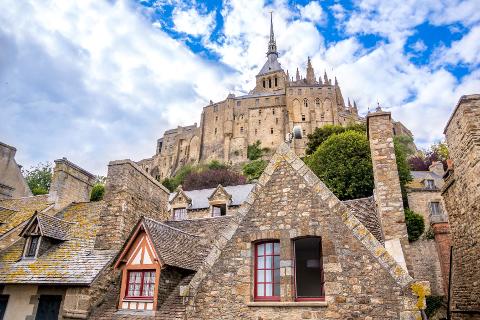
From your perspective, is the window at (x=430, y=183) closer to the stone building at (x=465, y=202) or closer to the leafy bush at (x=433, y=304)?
the leafy bush at (x=433, y=304)

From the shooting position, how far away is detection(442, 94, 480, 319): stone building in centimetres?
959

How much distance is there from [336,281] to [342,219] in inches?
51.1

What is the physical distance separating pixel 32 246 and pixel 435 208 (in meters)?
28.7

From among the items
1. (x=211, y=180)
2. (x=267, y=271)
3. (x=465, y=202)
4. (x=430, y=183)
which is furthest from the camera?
(x=211, y=180)

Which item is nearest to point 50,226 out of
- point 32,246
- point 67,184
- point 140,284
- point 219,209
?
point 32,246

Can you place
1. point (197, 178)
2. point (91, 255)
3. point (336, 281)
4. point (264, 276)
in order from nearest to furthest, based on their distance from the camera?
point (336, 281)
point (264, 276)
point (91, 255)
point (197, 178)

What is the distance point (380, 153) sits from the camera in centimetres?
941

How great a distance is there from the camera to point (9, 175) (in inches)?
810

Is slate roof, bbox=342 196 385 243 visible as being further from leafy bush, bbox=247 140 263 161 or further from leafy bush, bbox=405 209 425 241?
leafy bush, bbox=247 140 263 161

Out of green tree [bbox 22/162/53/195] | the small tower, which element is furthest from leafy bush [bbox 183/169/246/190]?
the small tower

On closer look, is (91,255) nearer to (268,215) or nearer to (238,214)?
(238,214)

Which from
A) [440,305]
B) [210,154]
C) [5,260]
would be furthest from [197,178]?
[5,260]

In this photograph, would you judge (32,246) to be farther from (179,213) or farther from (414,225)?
(414,225)

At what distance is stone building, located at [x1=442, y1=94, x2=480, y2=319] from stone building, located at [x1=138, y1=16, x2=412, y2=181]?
6519cm
